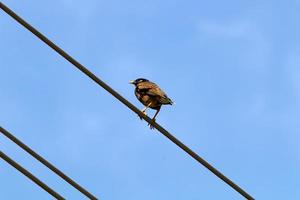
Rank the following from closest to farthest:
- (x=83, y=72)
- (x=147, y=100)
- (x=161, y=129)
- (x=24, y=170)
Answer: (x=24, y=170) → (x=83, y=72) → (x=161, y=129) → (x=147, y=100)

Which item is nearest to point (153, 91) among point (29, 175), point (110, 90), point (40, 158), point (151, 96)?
point (151, 96)

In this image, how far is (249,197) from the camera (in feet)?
33.8

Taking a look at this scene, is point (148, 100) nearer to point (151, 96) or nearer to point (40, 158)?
point (151, 96)

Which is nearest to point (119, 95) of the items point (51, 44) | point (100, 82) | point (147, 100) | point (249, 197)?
point (100, 82)

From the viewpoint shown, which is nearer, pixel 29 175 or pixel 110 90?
pixel 29 175

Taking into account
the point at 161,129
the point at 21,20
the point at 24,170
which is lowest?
the point at 24,170

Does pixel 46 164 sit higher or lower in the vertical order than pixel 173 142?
lower

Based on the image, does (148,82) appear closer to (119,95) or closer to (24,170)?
(119,95)

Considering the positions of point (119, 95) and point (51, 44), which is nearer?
point (51, 44)

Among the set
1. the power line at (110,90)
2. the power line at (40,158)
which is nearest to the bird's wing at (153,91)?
the power line at (110,90)

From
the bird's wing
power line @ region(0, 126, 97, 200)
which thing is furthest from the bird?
power line @ region(0, 126, 97, 200)

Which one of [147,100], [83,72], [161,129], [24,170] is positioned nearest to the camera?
[24,170]

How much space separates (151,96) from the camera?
15.8 metres

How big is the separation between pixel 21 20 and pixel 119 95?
5.21 ft
